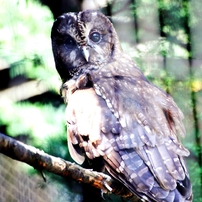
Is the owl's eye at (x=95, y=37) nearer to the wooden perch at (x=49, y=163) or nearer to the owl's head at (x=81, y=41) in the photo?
the owl's head at (x=81, y=41)

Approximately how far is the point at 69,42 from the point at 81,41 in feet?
0.10

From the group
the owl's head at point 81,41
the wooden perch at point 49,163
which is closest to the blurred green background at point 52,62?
the owl's head at point 81,41

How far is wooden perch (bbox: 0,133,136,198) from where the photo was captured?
717 millimetres

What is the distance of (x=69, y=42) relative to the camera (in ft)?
3.78

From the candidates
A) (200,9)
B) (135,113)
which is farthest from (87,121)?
(200,9)

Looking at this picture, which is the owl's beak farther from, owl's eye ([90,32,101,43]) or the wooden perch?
the wooden perch

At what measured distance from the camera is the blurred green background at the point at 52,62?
1029mm

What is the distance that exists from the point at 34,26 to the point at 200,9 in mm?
439

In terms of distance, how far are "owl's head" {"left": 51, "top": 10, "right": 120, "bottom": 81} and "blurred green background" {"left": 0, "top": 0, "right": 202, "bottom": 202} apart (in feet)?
0.07

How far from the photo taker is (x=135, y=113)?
1033 millimetres

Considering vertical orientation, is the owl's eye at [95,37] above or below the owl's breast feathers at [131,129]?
above

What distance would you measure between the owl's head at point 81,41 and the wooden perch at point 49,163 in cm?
32

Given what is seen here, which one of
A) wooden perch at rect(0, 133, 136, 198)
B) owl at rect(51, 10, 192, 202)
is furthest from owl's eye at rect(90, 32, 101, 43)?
wooden perch at rect(0, 133, 136, 198)

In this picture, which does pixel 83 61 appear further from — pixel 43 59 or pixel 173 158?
pixel 173 158
